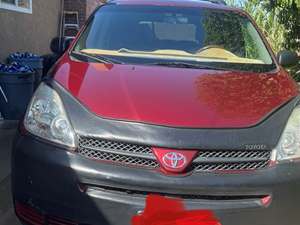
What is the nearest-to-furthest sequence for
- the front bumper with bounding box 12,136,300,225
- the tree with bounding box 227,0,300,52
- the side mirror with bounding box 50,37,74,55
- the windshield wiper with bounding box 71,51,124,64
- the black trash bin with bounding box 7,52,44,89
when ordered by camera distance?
the front bumper with bounding box 12,136,300,225 → the windshield wiper with bounding box 71,51,124,64 → the side mirror with bounding box 50,37,74,55 → the black trash bin with bounding box 7,52,44,89 → the tree with bounding box 227,0,300,52

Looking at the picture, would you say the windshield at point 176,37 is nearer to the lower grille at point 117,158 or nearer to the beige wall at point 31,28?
the lower grille at point 117,158

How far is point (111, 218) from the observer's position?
120 inches

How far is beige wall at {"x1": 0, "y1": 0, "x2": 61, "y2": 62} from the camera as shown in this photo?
31.4 feet

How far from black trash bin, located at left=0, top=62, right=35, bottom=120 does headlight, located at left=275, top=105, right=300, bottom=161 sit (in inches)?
185

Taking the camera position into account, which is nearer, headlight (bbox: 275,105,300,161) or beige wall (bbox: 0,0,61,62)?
headlight (bbox: 275,105,300,161)

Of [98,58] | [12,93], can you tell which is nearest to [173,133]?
[98,58]

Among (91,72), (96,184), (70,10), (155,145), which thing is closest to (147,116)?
(155,145)

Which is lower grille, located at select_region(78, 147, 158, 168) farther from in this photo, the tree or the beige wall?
the tree

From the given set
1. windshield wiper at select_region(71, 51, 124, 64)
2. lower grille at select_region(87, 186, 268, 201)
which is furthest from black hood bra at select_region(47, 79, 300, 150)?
windshield wiper at select_region(71, 51, 124, 64)

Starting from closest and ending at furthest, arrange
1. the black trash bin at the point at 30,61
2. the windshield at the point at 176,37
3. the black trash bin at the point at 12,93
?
the windshield at the point at 176,37 < the black trash bin at the point at 12,93 < the black trash bin at the point at 30,61

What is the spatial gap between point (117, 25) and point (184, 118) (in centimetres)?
184

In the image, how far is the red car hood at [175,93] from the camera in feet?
10.7

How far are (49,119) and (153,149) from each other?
0.67 metres

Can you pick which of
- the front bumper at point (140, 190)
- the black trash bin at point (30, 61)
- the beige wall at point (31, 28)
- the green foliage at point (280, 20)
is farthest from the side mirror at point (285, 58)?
the beige wall at point (31, 28)
